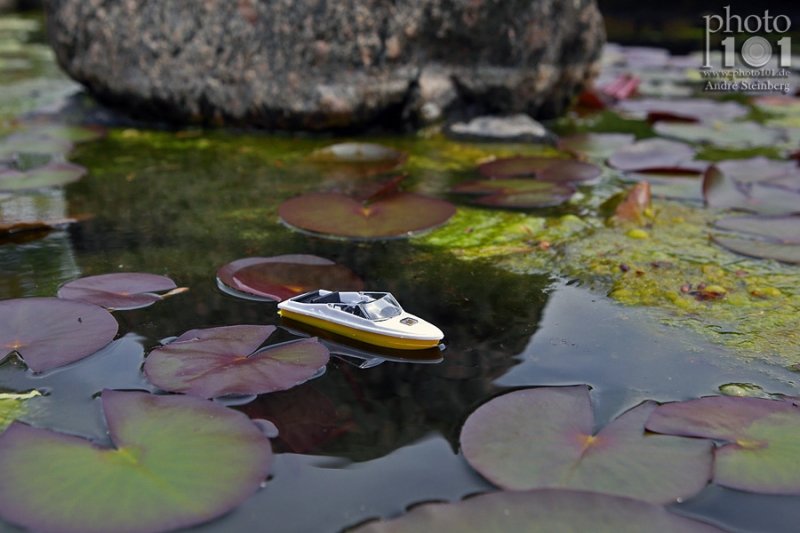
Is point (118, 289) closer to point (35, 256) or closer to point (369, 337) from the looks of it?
point (35, 256)

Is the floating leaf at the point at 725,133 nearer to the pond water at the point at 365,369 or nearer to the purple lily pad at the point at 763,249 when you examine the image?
the purple lily pad at the point at 763,249

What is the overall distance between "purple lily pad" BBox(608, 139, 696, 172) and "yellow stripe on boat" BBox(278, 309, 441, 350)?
1.68 metres

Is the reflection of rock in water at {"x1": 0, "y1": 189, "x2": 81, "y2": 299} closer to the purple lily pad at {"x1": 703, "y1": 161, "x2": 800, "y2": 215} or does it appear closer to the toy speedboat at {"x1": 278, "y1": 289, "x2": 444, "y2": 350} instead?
the toy speedboat at {"x1": 278, "y1": 289, "x2": 444, "y2": 350}

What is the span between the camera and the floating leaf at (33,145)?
269 cm

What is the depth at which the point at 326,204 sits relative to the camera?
2.07 m

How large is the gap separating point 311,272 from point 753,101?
3.66 meters

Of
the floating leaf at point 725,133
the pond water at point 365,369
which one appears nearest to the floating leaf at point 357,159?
the pond water at point 365,369

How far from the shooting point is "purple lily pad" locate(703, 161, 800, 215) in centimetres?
221

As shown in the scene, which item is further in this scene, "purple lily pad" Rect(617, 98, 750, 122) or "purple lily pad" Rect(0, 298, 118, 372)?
"purple lily pad" Rect(617, 98, 750, 122)

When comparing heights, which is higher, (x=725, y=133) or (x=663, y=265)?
(x=725, y=133)

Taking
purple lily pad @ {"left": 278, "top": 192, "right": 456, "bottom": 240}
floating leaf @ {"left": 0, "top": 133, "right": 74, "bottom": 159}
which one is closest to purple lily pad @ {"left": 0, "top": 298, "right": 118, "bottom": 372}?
purple lily pad @ {"left": 278, "top": 192, "right": 456, "bottom": 240}

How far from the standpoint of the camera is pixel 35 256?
175 centimetres

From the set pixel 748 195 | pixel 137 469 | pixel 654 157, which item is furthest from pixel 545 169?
pixel 137 469

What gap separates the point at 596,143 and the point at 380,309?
2.00 meters
